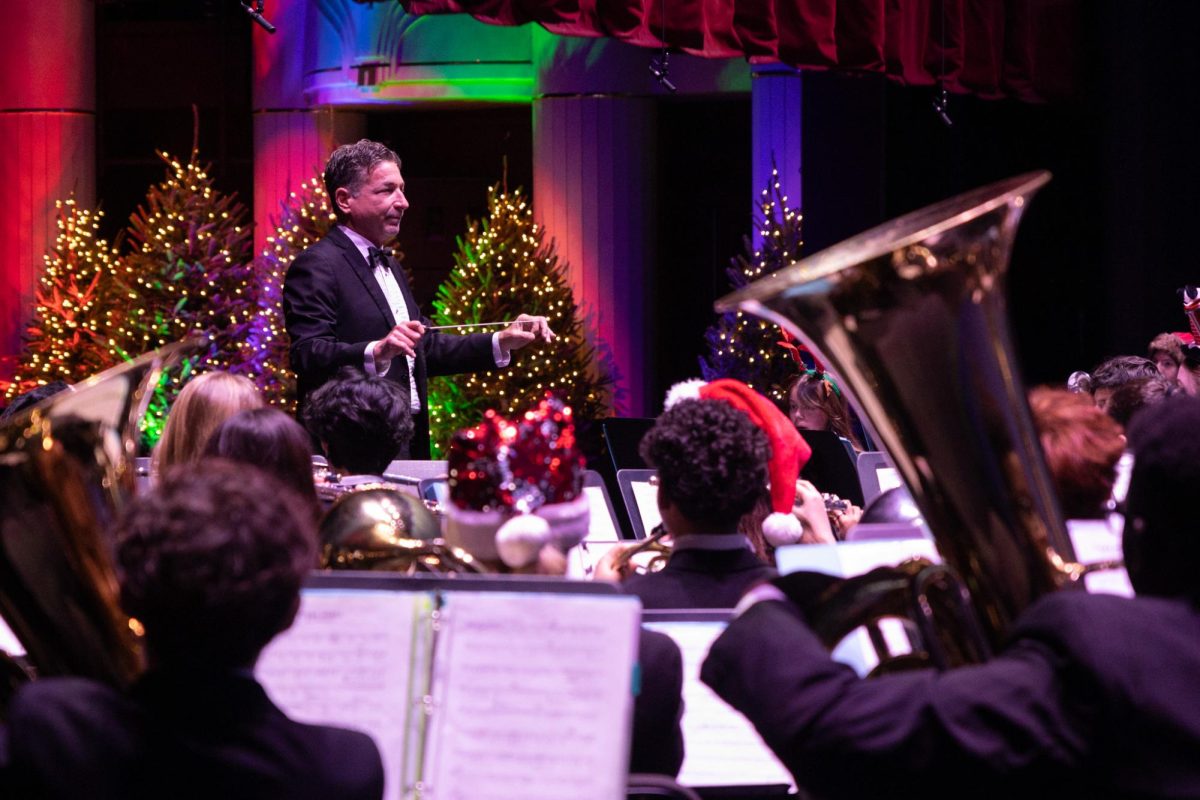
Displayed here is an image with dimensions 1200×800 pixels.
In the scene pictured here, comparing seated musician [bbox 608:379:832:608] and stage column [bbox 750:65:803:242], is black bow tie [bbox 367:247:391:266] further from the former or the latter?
stage column [bbox 750:65:803:242]

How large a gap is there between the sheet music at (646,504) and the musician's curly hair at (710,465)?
136 centimetres

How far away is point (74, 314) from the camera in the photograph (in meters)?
9.77

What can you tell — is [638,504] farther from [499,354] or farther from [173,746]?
[173,746]

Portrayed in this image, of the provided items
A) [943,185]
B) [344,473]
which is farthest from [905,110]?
[344,473]

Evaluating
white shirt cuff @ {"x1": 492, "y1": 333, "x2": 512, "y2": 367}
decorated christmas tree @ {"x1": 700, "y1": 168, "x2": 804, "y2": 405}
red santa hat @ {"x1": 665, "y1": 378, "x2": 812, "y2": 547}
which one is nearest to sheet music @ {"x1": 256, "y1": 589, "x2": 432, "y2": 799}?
red santa hat @ {"x1": 665, "y1": 378, "x2": 812, "y2": 547}

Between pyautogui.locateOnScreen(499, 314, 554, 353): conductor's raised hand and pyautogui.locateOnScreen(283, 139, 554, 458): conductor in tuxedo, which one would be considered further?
pyautogui.locateOnScreen(283, 139, 554, 458): conductor in tuxedo

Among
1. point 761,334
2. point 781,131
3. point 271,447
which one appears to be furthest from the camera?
point 781,131

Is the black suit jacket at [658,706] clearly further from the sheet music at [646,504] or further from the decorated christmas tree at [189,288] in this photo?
the decorated christmas tree at [189,288]

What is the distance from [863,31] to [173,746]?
680 centimetres

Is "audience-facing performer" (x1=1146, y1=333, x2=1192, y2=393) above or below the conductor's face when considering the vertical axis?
below

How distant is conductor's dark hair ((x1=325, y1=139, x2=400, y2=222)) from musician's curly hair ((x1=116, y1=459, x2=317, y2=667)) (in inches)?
113

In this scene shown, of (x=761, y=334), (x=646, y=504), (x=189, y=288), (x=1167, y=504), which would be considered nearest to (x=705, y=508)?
(x=1167, y=504)

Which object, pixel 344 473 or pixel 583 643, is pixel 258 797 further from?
pixel 344 473

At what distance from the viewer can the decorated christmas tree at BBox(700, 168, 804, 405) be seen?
903cm
